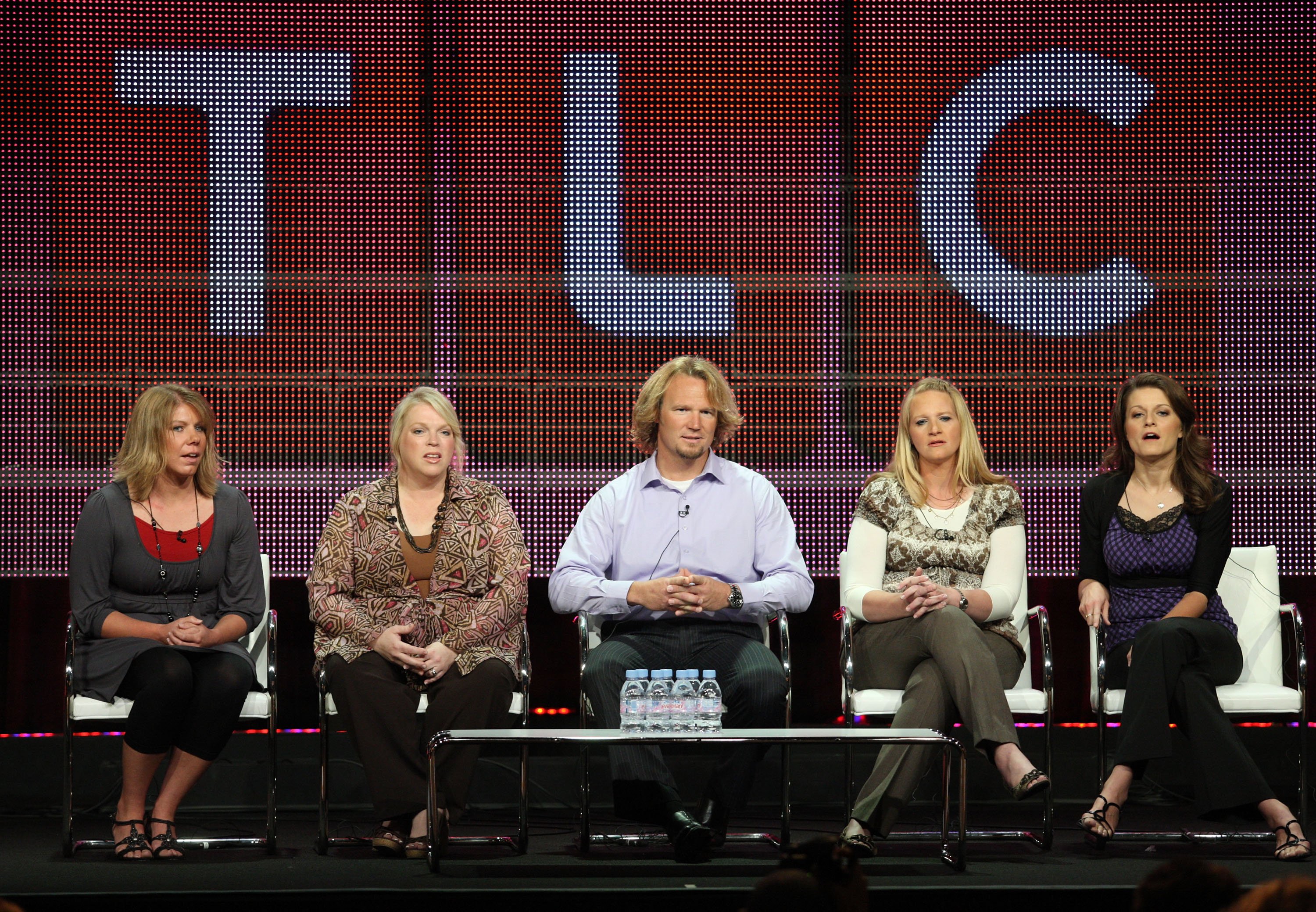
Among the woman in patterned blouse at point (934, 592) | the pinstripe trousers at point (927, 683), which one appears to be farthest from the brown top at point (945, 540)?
the pinstripe trousers at point (927, 683)

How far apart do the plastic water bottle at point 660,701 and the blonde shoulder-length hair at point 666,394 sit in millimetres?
994

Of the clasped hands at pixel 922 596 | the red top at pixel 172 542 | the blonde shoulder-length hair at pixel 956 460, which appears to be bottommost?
the clasped hands at pixel 922 596

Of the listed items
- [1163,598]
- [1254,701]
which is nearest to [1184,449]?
[1163,598]

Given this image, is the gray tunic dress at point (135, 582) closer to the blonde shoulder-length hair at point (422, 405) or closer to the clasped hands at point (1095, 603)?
the blonde shoulder-length hair at point (422, 405)

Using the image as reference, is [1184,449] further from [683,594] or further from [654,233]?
[654,233]

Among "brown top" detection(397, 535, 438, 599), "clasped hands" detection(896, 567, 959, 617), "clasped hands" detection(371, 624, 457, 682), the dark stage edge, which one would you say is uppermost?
"brown top" detection(397, 535, 438, 599)

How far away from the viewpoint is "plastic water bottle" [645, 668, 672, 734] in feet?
11.9

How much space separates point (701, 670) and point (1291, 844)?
1590mm

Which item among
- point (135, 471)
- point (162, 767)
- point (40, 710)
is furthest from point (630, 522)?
point (40, 710)

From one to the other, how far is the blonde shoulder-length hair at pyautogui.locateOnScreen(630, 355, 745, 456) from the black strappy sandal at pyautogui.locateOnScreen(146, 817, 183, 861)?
1736 mm

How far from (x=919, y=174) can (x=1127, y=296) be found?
0.85 m

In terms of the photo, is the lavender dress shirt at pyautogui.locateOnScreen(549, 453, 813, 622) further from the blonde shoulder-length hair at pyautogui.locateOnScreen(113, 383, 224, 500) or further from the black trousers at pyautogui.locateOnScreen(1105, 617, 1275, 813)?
the blonde shoulder-length hair at pyautogui.locateOnScreen(113, 383, 224, 500)

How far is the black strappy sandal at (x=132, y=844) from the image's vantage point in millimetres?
3822

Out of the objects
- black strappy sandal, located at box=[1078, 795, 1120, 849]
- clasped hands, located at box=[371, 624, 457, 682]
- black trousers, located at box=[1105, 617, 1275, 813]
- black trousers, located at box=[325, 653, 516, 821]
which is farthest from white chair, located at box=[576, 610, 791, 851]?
black trousers, located at box=[1105, 617, 1275, 813]
